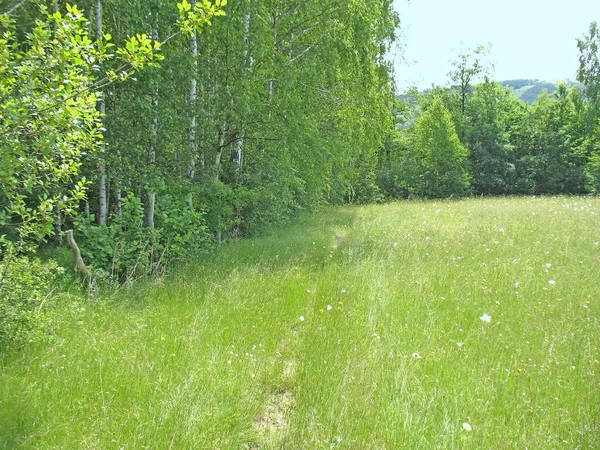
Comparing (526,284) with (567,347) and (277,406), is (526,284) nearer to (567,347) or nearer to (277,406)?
(567,347)

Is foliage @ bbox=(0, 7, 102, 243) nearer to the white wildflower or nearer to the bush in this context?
the bush

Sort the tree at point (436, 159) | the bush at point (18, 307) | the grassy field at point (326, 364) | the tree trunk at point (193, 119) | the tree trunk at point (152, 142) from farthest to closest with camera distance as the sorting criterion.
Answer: the tree at point (436, 159) → the tree trunk at point (193, 119) → the tree trunk at point (152, 142) → the bush at point (18, 307) → the grassy field at point (326, 364)

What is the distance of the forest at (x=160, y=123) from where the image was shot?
8.04 feet

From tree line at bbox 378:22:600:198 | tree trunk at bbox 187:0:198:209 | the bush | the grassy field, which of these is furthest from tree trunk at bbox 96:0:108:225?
tree line at bbox 378:22:600:198

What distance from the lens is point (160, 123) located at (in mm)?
6133

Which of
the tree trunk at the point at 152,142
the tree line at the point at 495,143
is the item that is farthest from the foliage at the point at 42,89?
the tree line at the point at 495,143

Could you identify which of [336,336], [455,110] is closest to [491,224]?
[336,336]

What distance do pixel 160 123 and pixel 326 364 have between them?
4850 millimetres

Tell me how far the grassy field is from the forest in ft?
2.47

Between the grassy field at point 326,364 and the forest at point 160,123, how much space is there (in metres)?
Answer: 0.75

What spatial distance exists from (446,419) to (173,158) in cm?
649

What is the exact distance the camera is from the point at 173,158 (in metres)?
7.27

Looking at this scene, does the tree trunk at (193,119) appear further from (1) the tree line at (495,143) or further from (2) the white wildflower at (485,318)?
(1) the tree line at (495,143)

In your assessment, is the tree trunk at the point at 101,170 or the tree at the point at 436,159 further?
the tree at the point at 436,159
